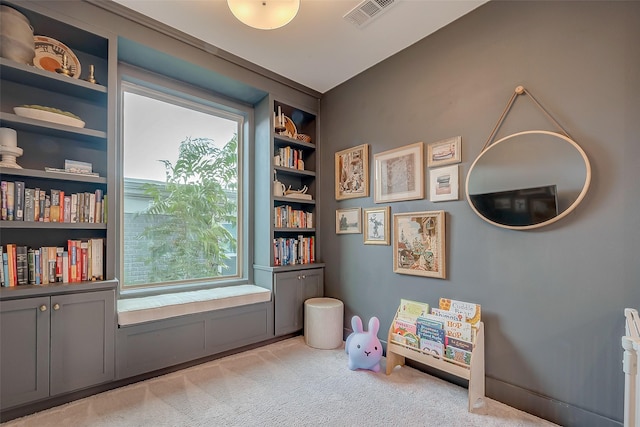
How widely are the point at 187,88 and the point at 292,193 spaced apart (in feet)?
4.80

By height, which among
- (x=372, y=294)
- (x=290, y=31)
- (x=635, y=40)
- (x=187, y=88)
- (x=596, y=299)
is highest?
(x=290, y=31)

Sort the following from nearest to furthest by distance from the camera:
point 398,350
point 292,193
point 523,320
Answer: point 523,320
point 398,350
point 292,193

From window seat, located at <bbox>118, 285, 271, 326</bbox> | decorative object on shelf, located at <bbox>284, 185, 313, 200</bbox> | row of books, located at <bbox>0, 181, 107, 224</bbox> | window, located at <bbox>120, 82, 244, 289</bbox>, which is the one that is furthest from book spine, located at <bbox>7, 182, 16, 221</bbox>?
decorative object on shelf, located at <bbox>284, 185, 313, 200</bbox>

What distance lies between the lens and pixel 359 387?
2109mm

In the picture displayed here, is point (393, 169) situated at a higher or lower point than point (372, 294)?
higher

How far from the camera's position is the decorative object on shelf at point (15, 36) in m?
1.75

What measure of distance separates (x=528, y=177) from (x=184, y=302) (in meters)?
2.66

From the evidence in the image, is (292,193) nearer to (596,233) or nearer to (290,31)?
(290,31)

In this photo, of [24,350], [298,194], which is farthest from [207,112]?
[24,350]

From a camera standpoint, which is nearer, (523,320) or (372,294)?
(523,320)

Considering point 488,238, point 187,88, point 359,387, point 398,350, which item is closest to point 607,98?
point 488,238

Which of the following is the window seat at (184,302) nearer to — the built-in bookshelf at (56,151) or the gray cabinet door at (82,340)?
the gray cabinet door at (82,340)

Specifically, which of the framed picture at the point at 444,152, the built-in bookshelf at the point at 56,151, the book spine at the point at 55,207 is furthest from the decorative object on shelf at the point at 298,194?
the book spine at the point at 55,207

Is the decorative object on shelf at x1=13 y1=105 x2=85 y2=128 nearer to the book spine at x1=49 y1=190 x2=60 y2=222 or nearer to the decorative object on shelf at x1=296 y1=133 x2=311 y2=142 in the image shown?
the book spine at x1=49 y1=190 x2=60 y2=222
